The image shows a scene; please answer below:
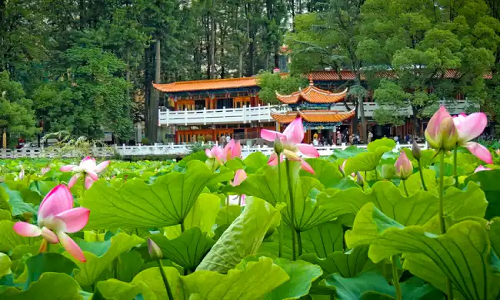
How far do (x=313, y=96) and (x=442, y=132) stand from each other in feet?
56.1

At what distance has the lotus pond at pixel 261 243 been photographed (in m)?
0.49

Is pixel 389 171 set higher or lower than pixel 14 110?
lower

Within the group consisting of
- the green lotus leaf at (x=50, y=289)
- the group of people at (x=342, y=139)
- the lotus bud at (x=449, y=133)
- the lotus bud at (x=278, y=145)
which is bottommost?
the group of people at (x=342, y=139)

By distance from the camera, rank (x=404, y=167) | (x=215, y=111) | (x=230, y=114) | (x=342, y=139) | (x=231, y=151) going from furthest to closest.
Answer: (x=215, y=111), (x=230, y=114), (x=342, y=139), (x=231, y=151), (x=404, y=167)

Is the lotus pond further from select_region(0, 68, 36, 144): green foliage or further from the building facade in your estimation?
→ the building facade

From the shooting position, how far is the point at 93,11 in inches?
837

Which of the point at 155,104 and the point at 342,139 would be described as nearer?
the point at 342,139

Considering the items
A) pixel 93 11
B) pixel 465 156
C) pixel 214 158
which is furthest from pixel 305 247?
pixel 93 11

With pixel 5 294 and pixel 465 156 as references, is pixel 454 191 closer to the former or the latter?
pixel 5 294

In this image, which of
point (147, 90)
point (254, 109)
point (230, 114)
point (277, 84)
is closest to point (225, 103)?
point (230, 114)

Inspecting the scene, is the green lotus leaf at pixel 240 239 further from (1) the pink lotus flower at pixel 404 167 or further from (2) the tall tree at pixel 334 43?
(2) the tall tree at pixel 334 43

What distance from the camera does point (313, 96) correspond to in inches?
693

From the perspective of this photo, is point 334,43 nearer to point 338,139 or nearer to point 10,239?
point 338,139

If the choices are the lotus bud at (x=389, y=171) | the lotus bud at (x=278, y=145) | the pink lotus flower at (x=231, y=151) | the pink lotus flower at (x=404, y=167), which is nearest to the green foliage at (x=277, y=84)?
the pink lotus flower at (x=231, y=151)
